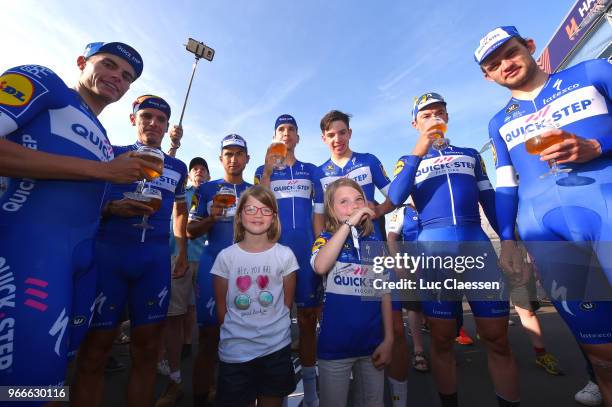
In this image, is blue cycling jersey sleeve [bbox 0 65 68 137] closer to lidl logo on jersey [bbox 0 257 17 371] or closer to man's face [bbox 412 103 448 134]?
lidl logo on jersey [bbox 0 257 17 371]

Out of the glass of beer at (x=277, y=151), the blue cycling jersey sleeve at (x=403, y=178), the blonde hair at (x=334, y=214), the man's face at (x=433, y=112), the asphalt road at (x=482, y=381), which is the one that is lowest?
the asphalt road at (x=482, y=381)

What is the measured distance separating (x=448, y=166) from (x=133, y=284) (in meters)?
3.37

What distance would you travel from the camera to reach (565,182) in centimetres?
186

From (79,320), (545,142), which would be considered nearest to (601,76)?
(545,142)

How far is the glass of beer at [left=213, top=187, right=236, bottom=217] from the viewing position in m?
3.19

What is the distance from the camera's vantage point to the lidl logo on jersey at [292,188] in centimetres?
372

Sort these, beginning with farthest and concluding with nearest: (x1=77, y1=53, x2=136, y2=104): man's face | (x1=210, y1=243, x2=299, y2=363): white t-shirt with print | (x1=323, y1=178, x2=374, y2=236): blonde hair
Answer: (x1=323, y1=178, x2=374, y2=236): blonde hair, (x1=77, y1=53, x2=136, y2=104): man's face, (x1=210, y1=243, x2=299, y2=363): white t-shirt with print

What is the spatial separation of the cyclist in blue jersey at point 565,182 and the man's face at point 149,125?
3167mm

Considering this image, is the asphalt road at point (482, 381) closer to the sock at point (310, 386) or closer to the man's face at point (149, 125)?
the sock at point (310, 386)

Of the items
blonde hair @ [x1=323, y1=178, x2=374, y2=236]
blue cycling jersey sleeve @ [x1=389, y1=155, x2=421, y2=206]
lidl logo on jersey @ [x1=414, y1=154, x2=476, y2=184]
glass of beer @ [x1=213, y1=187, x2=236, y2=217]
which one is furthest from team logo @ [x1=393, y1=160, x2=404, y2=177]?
glass of beer @ [x1=213, y1=187, x2=236, y2=217]

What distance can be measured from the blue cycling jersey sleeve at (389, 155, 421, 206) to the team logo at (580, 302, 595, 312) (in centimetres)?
145

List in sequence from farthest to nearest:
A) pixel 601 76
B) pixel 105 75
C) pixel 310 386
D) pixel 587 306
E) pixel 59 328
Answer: pixel 310 386 < pixel 105 75 < pixel 601 76 < pixel 587 306 < pixel 59 328

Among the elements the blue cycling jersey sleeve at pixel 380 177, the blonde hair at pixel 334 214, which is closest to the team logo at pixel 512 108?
the blonde hair at pixel 334 214

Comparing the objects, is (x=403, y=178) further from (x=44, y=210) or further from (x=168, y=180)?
(x=44, y=210)
